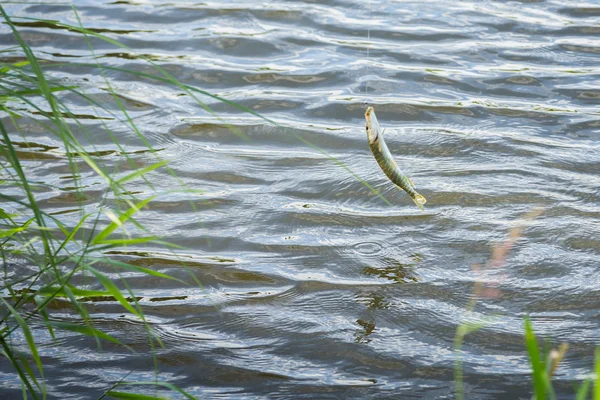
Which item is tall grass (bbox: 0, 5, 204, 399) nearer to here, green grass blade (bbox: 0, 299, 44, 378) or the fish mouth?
green grass blade (bbox: 0, 299, 44, 378)

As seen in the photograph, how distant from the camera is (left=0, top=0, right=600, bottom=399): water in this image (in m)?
2.88

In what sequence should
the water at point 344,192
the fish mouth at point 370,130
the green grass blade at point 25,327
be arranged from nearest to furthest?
the green grass blade at point 25,327 → the water at point 344,192 → the fish mouth at point 370,130

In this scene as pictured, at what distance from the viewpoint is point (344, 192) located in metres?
4.20

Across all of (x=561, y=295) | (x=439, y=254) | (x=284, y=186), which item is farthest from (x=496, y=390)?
(x=284, y=186)

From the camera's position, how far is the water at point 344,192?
9.44ft

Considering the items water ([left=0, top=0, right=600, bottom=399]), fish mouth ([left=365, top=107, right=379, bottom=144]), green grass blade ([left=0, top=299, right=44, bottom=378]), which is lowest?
water ([left=0, top=0, right=600, bottom=399])

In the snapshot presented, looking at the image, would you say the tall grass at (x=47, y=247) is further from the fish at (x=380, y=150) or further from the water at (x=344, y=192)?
the fish at (x=380, y=150)

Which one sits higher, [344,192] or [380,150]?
[380,150]

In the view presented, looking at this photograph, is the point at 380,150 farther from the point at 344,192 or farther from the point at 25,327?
the point at 25,327

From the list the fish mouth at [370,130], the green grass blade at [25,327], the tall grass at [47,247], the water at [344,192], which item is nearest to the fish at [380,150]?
the fish mouth at [370,130]

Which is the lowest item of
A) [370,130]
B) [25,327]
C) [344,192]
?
[344,192]

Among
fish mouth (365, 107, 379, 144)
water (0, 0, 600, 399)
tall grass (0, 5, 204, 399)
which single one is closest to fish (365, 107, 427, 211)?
fish mouth (365, 107, 379, 144)

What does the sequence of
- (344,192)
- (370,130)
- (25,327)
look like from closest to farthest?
(25,327)
(370,130)
(344,192)

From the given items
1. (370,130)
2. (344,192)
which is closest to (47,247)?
(370,130)
